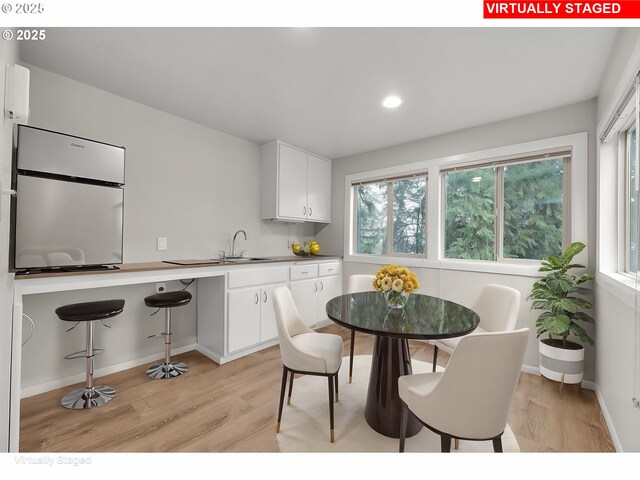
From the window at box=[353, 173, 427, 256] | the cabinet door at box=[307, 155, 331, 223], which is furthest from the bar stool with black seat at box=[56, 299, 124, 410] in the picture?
the window at box=[353, 173, 427, 256]

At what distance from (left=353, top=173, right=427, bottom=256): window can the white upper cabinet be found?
0.59 metres

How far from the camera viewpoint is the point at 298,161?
370 centimetres

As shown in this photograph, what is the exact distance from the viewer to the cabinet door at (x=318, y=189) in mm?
3887

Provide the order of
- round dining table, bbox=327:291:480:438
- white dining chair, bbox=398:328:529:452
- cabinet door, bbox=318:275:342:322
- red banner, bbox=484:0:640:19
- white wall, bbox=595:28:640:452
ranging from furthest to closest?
cabinet door, bbox=318:275:342:322
round dining table, bbox=327:291:480:438
white wall, bbox=595:28:640:452
red banner, bbox=484:0:640:19
white dining chair, bbox=398:328:529:452

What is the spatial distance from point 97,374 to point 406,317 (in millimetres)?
2518

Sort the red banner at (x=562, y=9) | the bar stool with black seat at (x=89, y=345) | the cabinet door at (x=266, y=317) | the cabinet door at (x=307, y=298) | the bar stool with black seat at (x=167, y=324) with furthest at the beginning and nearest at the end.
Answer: the cabinet door at (x=307, y=298) → the cabinet door at (x=266, y=317) → the bar stool with black seat at (x=167, y=324) → the bar stool with black seat at (x=89, y=345) → the red banner at (x=562, y=9)

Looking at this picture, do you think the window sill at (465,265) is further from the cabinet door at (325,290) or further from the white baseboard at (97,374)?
the white baseboard at (97,374)

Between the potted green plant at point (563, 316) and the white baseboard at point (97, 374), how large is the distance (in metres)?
3.17

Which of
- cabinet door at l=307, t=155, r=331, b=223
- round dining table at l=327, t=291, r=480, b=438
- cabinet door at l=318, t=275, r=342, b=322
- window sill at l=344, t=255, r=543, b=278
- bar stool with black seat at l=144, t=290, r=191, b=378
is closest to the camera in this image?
round dining table at l=327, t=291, r=480, b=438

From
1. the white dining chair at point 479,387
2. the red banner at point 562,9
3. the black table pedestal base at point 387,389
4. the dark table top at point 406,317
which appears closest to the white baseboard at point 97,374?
the dark table top at point 406,317

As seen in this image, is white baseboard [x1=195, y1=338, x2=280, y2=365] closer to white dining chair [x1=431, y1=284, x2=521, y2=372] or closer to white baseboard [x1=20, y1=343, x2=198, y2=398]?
white baseboard [x1=20, y1=343, x2=198, y2=398]

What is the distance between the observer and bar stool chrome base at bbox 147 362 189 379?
2.36 metres

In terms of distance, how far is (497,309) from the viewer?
2150mm

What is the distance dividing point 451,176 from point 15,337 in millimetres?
3685
